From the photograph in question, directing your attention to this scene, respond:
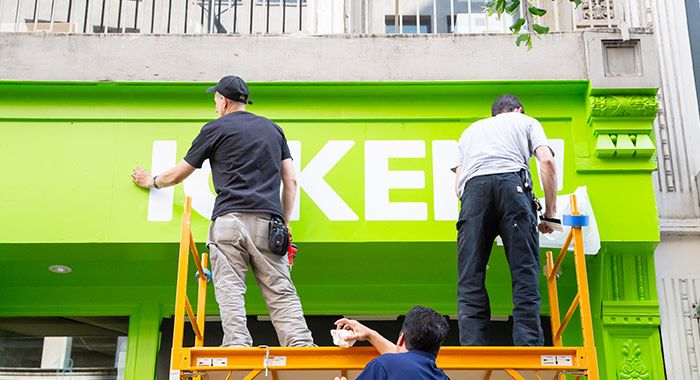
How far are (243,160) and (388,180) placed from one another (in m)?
1.95

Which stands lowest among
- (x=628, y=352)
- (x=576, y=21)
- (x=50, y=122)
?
(x=628, y=352)

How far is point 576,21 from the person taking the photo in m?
9.67

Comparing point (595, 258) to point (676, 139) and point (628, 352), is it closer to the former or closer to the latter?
point (628, 352)

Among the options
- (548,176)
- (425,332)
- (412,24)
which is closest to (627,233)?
(548,176)

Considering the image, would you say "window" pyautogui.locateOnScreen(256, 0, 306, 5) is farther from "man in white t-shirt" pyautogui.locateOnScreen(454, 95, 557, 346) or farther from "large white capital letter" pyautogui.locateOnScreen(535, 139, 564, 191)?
"man in white t-shirt" pyautogui.locateOnScreen(454, 95, 557, 346)

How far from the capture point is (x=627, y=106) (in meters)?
8.96

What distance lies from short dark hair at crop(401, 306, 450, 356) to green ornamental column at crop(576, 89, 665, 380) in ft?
11.4

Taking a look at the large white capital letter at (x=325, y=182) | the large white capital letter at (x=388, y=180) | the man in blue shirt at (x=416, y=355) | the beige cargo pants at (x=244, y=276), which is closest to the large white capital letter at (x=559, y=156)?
the large white capital letter at (x=388, y=180)

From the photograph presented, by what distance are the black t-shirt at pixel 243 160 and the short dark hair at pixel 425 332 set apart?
1.80 meters

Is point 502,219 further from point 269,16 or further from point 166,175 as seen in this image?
point 269,16

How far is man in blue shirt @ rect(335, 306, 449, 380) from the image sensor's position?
5.50 metres

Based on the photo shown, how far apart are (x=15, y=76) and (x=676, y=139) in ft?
19.4

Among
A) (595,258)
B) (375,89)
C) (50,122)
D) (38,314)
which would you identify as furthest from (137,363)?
(595,258)

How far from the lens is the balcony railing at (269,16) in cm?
1018
